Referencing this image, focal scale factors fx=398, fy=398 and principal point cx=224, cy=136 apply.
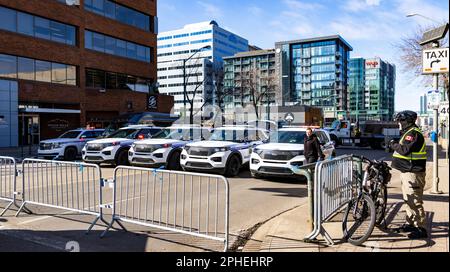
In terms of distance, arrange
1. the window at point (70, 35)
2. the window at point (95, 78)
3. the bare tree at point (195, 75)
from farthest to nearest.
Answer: the bare tree at point (195, 75) < the window at point (95, 78) < the window at point (70, 35)

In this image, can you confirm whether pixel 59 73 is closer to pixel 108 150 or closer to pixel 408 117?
pixel 108 150

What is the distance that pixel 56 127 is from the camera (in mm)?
32750

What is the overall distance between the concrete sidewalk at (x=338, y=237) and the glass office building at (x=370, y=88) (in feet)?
402

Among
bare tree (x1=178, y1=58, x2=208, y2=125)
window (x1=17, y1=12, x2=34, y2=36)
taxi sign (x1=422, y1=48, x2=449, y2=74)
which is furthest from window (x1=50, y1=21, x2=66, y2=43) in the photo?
taxi sign (x1=422, y1=48, x2=449, y2=74)

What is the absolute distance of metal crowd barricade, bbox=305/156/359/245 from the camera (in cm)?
Result: 530

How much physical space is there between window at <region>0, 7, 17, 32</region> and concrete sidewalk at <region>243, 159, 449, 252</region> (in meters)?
28.0

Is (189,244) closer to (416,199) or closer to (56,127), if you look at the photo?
(416,199)

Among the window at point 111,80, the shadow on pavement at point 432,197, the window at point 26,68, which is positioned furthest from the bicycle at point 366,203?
the window at point 111,80

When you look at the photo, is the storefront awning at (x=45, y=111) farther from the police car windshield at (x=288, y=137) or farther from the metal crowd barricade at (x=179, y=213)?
the metal crowd barricade at (x=179, y=213)

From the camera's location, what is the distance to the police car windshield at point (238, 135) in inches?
529

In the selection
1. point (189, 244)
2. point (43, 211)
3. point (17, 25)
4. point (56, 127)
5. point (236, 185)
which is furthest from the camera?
point (56, 127)

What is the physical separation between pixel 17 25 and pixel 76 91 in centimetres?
681

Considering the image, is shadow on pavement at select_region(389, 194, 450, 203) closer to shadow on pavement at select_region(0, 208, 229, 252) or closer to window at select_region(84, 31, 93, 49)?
shadow on pavement at select_region(0, 208, 229, 252)
